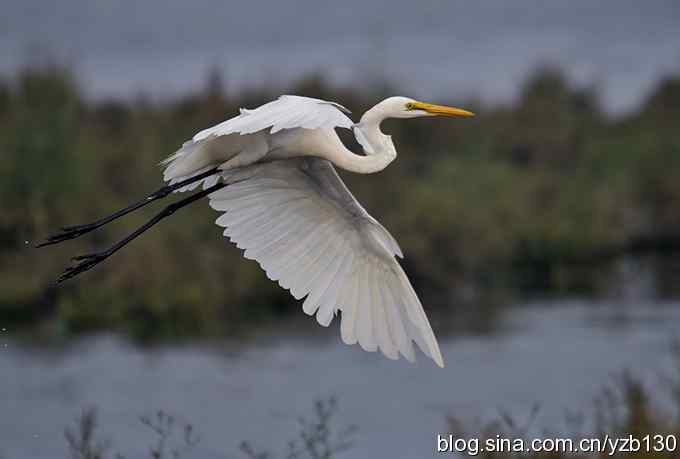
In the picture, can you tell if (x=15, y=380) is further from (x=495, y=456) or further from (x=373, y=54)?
(x=373, y=54)

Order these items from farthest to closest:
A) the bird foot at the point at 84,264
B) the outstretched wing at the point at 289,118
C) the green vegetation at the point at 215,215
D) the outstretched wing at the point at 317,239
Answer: the green vegetation at the point at 215,215
the bird foot at the point at 84,264
the outstretched wing at the point at 317,239
the outstretched wing at the point at 289,118

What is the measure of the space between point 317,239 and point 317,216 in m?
0.14

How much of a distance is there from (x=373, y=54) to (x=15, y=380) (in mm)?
16144

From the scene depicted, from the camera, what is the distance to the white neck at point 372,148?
687 centimetres

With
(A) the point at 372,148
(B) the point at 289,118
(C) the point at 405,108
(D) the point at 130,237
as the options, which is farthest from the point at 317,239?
(B) the point at 289,118

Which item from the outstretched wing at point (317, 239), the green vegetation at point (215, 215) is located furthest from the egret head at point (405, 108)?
the green vegetation at point (215, 215)

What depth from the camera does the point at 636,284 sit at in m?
23.8

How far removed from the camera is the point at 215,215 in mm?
21109

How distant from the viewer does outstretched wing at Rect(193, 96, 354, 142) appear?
544 cm

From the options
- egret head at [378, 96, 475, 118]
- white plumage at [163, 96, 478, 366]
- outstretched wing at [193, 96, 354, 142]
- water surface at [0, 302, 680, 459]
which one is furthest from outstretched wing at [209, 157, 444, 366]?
water surface at [0, 302, 680, 459]

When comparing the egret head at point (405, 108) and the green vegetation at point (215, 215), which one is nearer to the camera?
the egret head at point (405, 108)

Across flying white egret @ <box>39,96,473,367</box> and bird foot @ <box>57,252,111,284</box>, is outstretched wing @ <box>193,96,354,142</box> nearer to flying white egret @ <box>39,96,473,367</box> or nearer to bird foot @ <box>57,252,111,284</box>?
flying white egret @ <box>39,96,473,367</box>

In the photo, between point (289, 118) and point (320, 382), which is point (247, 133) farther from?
point (320, 382)

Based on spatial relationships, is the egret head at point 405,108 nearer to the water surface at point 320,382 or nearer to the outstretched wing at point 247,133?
the outstretched wing at point 247,133
